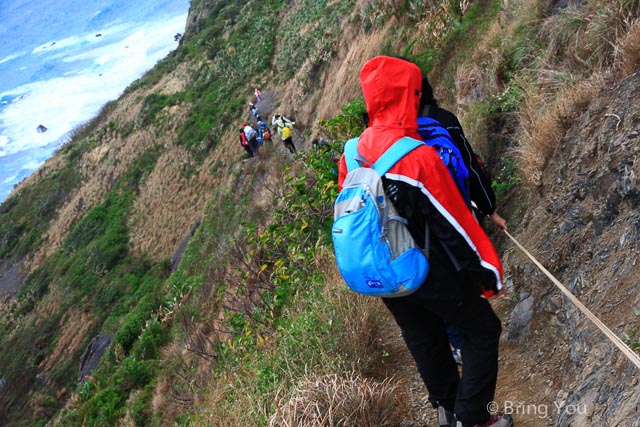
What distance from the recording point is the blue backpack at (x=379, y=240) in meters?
2.63

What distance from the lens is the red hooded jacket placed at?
2.60m

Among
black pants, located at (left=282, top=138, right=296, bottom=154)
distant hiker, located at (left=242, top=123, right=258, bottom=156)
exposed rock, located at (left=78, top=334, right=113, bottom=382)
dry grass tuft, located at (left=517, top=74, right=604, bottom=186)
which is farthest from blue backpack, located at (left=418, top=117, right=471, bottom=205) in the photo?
exposed rock, located at (left=78, top=334, right=113, bottom=382)

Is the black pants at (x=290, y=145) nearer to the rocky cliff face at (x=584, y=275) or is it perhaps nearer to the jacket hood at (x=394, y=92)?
the rocky cliff face at (x=584, y=275)

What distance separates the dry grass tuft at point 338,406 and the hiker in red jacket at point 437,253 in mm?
460

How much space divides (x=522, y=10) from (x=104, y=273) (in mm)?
24720

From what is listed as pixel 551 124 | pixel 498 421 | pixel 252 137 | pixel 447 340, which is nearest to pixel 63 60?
pixel 252 137

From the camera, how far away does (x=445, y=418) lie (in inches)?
126

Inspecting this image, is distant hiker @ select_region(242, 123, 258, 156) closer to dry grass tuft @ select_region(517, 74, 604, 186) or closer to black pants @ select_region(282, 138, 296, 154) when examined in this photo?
black pants @ select_region(282, 138, 296, 154)

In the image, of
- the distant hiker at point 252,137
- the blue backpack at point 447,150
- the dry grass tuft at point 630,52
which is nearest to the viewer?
the blue backpack at point 447,150

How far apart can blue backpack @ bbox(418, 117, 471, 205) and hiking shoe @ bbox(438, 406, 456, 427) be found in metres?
1.18

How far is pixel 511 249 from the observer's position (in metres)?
4.39

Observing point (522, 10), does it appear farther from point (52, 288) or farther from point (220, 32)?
point (220, 32)

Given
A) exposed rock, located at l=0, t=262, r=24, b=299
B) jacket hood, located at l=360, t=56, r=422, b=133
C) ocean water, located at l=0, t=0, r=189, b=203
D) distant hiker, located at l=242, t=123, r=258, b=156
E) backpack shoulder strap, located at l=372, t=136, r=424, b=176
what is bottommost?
ocean water, located at l=0, t=0, r=189, b=203

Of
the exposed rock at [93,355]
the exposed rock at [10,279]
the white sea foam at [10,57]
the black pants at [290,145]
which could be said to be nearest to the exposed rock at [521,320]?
the black pants at [290,145]
